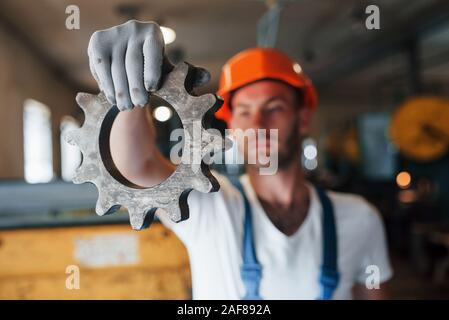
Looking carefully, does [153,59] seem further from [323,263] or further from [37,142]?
[37,142]

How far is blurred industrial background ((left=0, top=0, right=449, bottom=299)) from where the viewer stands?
141cm

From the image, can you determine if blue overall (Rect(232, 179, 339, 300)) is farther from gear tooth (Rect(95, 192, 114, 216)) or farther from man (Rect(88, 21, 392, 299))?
gear tooth (Rect(95, 192, 114, 216))

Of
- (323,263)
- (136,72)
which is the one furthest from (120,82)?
(323,263)

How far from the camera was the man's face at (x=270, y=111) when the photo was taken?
3.46 ft

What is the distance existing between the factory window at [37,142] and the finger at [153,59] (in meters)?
4.81

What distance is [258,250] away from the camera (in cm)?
107

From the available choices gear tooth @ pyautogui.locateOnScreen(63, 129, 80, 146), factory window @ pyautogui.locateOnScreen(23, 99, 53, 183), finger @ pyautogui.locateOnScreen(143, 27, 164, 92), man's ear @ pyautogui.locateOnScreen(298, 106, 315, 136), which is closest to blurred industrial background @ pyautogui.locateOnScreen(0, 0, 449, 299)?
factory window @ pyautogui.locateOnScreen(23, 99, 53, 183)

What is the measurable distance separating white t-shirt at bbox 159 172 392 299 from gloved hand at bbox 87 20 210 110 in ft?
1.71

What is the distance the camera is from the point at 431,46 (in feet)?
19.9

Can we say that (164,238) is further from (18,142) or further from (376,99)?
(376,99)

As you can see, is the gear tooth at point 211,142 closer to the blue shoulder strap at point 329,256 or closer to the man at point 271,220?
the man at point 271,220

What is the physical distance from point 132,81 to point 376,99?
1051 centimetres

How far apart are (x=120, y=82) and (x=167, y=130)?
19.4 feet
